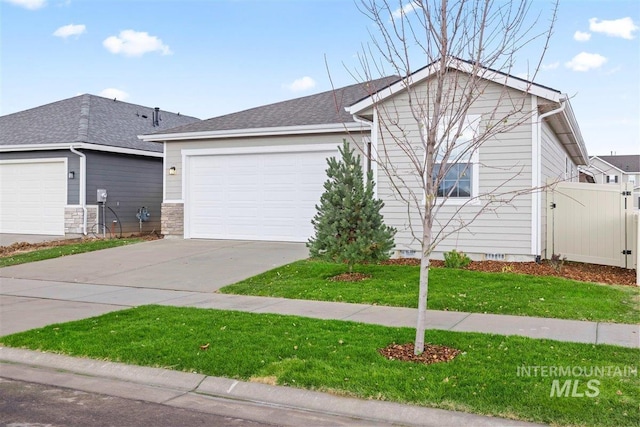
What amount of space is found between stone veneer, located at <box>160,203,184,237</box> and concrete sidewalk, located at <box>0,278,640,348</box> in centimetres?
605

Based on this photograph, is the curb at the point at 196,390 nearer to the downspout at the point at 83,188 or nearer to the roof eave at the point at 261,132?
the roof eave at the point at 261,132

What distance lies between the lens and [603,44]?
10.2 meters

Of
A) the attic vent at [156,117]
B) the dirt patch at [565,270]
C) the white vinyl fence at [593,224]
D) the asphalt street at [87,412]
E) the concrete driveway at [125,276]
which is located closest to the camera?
the asphalt street at [87,412]

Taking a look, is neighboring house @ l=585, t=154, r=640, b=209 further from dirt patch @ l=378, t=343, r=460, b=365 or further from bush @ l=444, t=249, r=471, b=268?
dirt patch @ l=378, t=343, r=460, b=365

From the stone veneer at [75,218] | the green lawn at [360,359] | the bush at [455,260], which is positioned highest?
the stone veneer at [75,218]

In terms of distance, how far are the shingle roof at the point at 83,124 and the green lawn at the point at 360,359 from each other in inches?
487

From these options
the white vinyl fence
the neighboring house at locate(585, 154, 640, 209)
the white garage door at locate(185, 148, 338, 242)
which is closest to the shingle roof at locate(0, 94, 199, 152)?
the white garage door at locate(185, 148, 338, 242)

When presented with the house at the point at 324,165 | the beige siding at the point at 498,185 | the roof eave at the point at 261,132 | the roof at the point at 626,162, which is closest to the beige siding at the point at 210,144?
the house at the point at 324,165

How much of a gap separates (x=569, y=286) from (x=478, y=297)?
1.76 metres

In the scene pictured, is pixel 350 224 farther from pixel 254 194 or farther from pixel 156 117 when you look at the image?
pixel 156 117

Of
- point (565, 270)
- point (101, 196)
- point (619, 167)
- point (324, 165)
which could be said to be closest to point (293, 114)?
point (324, 165)

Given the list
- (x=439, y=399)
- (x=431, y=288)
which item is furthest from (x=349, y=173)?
(x=439, y=399)

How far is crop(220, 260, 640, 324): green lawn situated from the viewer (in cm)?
761

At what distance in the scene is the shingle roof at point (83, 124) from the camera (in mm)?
18312
